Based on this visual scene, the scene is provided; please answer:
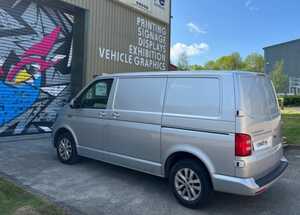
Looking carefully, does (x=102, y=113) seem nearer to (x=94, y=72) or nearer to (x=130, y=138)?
(x=130, y=138)

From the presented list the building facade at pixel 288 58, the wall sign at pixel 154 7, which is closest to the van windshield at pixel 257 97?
the wall sign at pixel 154 7

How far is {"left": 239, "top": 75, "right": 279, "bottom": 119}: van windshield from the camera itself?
4.02m

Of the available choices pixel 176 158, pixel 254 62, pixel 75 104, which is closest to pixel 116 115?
pixel 75 104

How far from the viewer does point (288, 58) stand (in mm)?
49219

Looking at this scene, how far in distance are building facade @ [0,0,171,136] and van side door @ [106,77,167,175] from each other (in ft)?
16.2

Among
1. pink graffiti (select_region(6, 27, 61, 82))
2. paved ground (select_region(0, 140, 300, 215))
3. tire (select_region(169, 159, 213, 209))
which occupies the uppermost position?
pink graffiti (select_region(6, 27, 61, 82))

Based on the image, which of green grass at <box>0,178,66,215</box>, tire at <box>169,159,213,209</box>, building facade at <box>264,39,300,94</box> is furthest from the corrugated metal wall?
building facade at <box>264,39,300,94</box>

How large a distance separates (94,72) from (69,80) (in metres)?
0.93

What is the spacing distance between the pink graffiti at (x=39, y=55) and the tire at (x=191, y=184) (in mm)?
6559

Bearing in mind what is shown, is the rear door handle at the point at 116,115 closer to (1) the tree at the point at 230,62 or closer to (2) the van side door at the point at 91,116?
(2) the van side door at the point at 91,116

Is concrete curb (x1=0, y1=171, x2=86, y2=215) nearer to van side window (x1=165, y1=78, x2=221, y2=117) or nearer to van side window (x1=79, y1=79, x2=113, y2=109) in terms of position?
van side window (x1=79, y1=79, x2=113, y2=109)

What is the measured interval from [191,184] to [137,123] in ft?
4.39

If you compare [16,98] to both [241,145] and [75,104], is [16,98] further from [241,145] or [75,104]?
[241,145]

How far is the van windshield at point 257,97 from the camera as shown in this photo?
402cm
